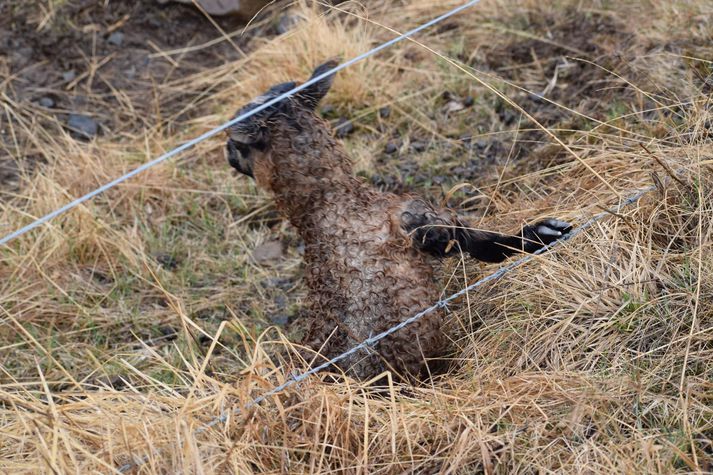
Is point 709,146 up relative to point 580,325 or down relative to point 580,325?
up

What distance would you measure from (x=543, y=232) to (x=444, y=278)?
412mm

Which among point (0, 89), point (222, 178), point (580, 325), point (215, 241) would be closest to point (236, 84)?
point (222, 178)

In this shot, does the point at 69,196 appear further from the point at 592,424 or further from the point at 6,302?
the point at 592,424

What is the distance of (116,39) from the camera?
4926 millimetres

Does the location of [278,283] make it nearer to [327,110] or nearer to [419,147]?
[419,147]

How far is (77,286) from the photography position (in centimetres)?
355

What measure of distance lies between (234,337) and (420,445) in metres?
1.15

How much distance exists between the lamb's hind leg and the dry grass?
0.10 meters

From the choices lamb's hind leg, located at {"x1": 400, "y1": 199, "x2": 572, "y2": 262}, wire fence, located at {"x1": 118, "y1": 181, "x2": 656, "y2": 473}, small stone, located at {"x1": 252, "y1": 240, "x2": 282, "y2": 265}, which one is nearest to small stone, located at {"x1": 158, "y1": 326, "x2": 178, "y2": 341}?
small stone, located at {"x1": 252, "y1": 240, "x2": 282, "y2": 265}

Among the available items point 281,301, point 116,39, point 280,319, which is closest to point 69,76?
point 116,39

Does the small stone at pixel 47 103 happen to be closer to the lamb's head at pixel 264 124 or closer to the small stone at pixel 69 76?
the small stone at pixel 69 76

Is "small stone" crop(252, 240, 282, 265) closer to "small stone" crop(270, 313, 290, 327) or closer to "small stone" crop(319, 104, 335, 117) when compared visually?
"small stone" crop(270, 313, 290, 327)

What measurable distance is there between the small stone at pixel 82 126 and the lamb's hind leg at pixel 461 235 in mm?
2316

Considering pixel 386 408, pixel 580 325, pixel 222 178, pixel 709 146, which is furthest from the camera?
pixel 222 178
